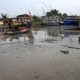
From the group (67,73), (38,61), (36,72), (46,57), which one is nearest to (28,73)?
(36,72)

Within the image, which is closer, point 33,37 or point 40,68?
point 40,68

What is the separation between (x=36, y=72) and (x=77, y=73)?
1658 millimetres

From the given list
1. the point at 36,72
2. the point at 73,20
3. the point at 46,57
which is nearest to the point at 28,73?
the point at 36,72

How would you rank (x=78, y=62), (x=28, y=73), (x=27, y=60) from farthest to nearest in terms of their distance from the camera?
1. (x=27, y=60)
2. (x=78, y=62)
3. (x=28, y=73)

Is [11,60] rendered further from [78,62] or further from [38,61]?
[78,62]

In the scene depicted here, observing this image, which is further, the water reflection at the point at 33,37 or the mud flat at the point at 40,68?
the water reflection at the point at 33,37

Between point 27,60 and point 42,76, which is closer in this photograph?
point 42,76

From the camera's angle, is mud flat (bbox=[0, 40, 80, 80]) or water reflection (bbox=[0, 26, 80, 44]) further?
water reflection (bbox=[0, 26, 80, 44])

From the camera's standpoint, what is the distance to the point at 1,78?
8.35 meters

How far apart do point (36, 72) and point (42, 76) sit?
66 cm

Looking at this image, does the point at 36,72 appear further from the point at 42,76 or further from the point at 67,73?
the point at 67,73

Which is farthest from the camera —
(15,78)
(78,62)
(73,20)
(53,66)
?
(73,20)

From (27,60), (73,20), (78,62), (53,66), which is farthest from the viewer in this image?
(73,20)

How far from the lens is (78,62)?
10.5m
